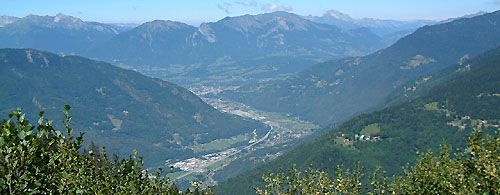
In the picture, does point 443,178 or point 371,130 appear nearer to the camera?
point 443,178

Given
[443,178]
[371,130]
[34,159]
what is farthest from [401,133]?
[34,159]

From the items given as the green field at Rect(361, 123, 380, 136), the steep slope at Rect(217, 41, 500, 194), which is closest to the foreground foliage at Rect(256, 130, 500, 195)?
the steep slope at Rect(217, 41, 500, 194)

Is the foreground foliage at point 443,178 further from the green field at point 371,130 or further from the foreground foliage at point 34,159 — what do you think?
the green field at point 371,130

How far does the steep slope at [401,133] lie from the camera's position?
14625 centimetres

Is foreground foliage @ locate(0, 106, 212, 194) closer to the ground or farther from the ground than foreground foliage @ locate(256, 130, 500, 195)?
farther from the ground

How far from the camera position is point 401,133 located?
166 meters

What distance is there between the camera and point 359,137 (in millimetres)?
167625

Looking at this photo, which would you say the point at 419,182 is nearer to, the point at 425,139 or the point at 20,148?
the point at 20,148

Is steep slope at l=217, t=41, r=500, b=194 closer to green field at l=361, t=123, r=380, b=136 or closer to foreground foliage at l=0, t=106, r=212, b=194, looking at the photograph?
Answer: green field at l=361, t=123, r=380, b=136

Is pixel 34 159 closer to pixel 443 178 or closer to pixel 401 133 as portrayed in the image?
pixel 443 178

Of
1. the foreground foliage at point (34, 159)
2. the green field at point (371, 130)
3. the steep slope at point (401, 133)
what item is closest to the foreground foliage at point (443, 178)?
the foreground foliage at point (34, 159)

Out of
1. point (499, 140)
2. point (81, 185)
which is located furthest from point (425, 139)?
point (81, 185)

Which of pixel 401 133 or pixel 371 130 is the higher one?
pixel 401 133

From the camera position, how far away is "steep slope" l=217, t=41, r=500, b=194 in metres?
146
